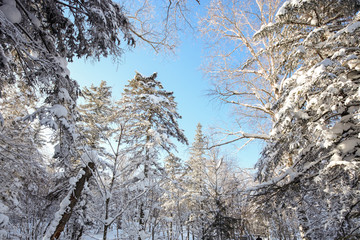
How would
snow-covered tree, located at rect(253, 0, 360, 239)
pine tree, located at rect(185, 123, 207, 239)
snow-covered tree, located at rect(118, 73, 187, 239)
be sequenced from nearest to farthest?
snow-covered tree, located at rect(253, 0, 360, 239) < snow-covered tree, located at rect(118, 73, 187, 239) < pine tree, located at rect(185, 123, 207, 239)

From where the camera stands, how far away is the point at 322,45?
11.9ft

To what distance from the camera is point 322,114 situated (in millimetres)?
3586

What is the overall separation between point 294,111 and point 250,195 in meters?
2.20

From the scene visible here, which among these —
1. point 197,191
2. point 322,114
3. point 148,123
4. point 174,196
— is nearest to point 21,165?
point 148,123

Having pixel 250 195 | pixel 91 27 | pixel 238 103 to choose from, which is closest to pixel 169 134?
pixel 238 103

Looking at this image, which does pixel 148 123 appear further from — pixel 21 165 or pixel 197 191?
pixel 197 191

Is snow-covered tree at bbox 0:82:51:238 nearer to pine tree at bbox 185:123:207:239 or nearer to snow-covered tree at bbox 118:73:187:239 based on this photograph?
snow-covered tree at bbox 118:73:187:239

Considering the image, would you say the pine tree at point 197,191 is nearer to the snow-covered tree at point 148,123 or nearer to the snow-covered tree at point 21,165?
the snow-covered tree at point 148,123

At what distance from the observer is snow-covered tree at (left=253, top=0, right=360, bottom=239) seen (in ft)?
10.3

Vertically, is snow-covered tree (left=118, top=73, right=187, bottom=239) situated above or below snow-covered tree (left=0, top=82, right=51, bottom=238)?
above

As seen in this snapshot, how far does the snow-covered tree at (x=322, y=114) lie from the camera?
10.3ft

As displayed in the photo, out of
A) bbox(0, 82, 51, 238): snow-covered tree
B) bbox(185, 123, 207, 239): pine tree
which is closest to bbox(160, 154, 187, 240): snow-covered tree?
bbox(185, 123, 207, 239): pine tree

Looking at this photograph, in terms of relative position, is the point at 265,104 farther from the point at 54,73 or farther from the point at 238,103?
the point at 54,73

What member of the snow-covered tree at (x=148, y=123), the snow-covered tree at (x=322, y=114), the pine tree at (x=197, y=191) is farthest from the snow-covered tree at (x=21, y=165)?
the pine tree at (x=197, y=191)
